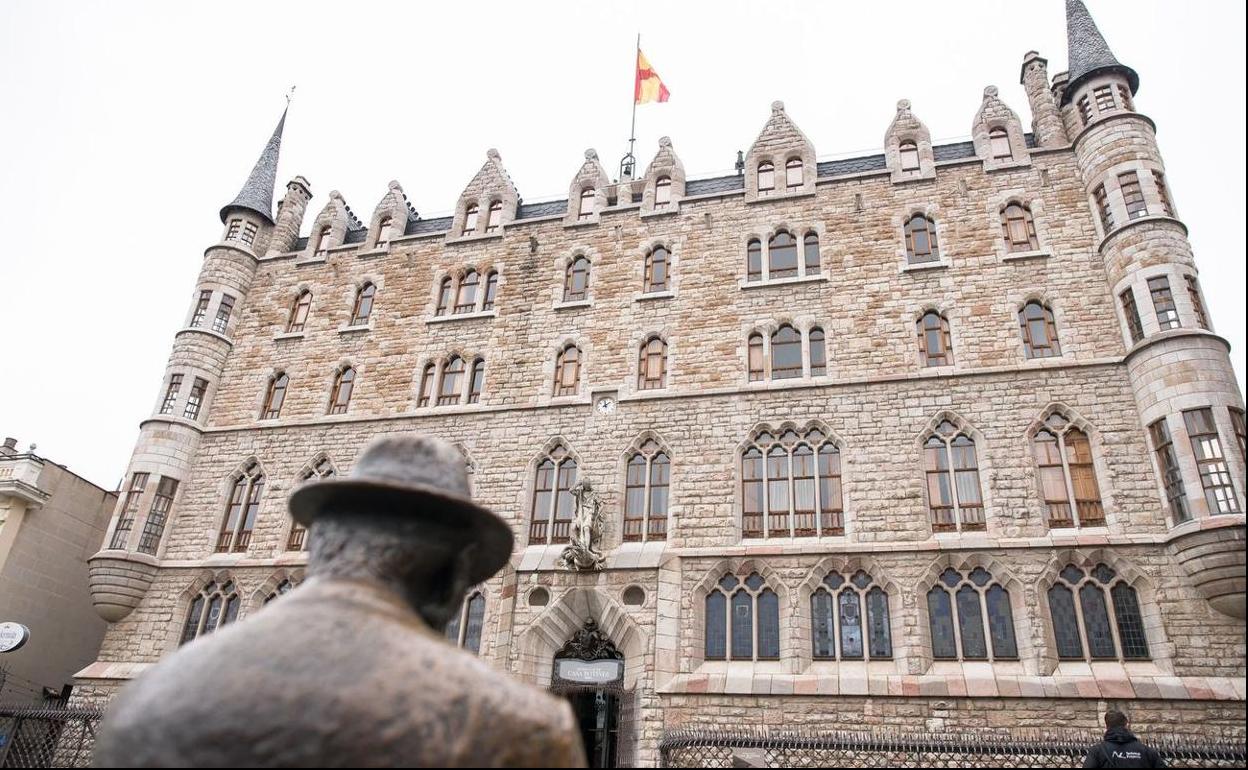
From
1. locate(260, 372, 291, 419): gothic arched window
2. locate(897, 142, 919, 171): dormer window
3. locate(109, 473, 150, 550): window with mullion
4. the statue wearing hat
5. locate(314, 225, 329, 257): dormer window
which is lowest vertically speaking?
the statue wearing hat

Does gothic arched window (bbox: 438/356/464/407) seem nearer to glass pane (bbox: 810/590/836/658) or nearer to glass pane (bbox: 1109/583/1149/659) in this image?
glass pane (bbox: 810/590/836/658)

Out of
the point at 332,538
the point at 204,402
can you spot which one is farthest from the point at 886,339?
the point at 204,402

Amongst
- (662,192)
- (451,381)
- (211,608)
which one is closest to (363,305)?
(451,381)

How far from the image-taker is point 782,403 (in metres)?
14.1

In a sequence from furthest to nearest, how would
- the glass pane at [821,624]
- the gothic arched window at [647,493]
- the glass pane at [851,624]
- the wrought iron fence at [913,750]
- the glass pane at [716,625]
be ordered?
1. the gothic arched window at [647,493]
2. the glass pane at [716,625]
3. the glass pane at [821,624]
4. the glass pane at [851,624]
5. the wrought iron fence at [913,750]

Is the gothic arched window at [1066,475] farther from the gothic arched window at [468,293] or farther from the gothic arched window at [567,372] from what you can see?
the gothic arched window at [468,293]

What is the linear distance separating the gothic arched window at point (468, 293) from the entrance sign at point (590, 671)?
8170 millimetres

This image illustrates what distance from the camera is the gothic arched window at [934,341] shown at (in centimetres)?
1395

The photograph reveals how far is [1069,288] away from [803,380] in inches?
193

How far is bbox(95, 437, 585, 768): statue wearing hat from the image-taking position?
57.6 inches

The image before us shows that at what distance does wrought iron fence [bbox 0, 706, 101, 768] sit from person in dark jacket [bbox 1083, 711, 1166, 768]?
14.1 m

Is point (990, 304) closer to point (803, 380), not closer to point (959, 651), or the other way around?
point (803, 380)

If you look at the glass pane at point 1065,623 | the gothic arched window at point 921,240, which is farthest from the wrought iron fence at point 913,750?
the gothic arched window at point 921,240

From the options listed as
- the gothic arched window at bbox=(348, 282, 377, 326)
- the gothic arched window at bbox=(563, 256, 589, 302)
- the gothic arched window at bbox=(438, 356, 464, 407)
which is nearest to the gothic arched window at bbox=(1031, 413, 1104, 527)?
the gothic arched window at bbox=(563, 256, 589, 302)
